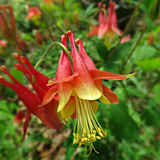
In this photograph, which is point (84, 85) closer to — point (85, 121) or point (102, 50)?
point (85, 121)

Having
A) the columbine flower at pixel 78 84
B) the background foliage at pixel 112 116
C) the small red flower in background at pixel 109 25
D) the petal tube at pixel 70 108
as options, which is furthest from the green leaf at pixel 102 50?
the small red flower in background at pixel 109 25

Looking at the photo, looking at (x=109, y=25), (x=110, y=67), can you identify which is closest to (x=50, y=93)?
(x=110, y=67)

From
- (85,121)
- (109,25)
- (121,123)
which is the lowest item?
(121,123)

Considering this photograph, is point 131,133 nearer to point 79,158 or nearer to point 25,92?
point 79,158

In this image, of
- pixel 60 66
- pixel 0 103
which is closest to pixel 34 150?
pixel 0 103

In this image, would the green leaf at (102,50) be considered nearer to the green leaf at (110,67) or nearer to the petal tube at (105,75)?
the green leaf at (110,67)

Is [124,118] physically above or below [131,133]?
above
